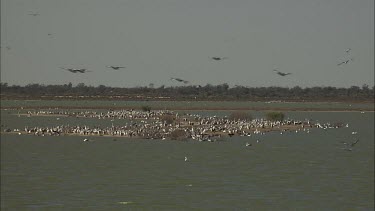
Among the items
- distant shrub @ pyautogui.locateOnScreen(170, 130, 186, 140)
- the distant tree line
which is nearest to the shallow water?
distant shrub @ pyautogui.locateOnScreen(170, 130, 186, 140)

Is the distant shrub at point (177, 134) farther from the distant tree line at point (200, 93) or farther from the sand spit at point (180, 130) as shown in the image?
the distant tree line at point (200, 93)

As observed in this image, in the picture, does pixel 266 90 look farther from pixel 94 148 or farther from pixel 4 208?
pixel 4 208

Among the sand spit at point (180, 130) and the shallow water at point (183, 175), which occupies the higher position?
the sand spit at point (180, 130)

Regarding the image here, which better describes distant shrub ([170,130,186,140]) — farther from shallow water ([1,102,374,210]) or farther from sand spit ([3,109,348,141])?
shallow water ([1,102,374,210])

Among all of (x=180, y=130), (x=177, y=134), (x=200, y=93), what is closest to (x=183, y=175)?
(x=177, y=134)

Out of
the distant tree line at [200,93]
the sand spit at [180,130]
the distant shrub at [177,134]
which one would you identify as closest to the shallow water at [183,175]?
the distant shrub at [177,134]

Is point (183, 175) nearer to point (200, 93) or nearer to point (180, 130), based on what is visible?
point (180, 130)

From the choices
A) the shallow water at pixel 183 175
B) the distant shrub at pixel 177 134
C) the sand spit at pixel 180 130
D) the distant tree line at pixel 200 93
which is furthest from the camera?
the distant tree line at pixel 200 93

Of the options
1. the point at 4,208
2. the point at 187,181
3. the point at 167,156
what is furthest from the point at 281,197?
the point at 167,156
